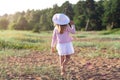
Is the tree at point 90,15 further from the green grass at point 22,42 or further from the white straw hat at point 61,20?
the white straw hat at point 61,20

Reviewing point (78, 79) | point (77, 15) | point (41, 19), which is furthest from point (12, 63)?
point (41, 19)

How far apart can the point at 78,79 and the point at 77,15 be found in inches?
2722

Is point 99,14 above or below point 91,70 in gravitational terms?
below

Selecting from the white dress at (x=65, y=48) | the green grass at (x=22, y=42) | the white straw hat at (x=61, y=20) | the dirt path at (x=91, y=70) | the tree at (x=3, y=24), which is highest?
the white straw hat at (x=61, y=20)

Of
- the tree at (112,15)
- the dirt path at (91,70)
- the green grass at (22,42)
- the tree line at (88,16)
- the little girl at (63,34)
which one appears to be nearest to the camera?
the dirt path at (91,70)

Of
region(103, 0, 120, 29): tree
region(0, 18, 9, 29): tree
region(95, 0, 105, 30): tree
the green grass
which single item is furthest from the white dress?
region(0, 18, 9, 29): tree

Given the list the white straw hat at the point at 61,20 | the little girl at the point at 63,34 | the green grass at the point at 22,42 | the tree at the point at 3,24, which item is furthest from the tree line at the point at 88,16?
the white straw hat at the point at 61,20

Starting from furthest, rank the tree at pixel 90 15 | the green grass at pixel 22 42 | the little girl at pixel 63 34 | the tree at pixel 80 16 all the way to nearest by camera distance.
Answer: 1. the tree at pixel 80 16
2. the tree at pixel 90 15
3. the green grass at pixel 22 42
4. the little girl at pixel 63 34

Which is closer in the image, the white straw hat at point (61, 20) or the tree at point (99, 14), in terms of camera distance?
the white straw hat at point (61, 20)

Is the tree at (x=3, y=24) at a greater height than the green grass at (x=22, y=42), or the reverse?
the green grass at (x=22, y=42)

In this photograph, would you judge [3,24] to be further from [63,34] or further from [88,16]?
[63,34]

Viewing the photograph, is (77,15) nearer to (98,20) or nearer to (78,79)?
(98,20)

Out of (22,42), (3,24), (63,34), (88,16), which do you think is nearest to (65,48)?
(63,34)

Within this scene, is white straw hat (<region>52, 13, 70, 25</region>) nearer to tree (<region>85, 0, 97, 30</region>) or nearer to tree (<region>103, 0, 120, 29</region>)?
tree (<region>103, 0, 120, 29</region>)
